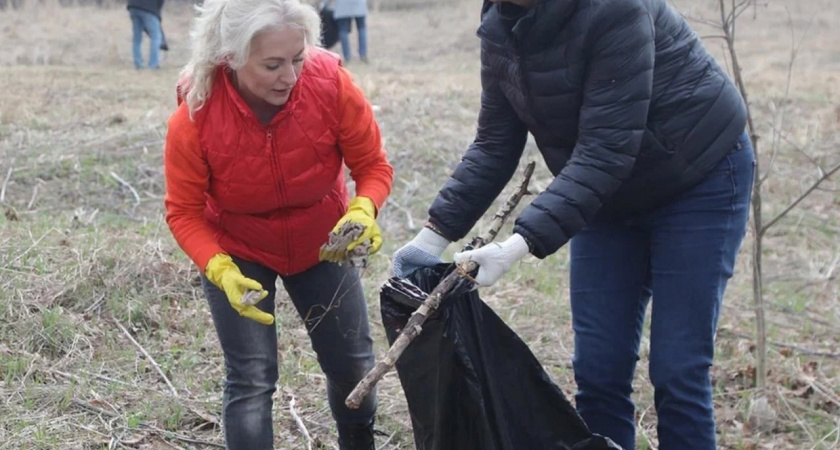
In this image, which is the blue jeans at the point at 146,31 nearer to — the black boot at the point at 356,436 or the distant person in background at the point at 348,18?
the distant person in background at the point at 348,18

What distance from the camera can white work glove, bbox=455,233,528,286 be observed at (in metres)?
2.54

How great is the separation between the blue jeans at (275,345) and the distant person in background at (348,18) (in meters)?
12.2

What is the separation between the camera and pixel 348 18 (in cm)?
1521

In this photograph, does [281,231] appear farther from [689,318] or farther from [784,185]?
[784,185]

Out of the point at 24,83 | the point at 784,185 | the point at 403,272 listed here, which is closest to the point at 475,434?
the point at 403,272

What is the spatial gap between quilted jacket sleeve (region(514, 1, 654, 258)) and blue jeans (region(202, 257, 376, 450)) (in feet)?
2.41

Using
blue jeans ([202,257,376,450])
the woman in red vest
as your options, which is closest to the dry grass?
blue jeans ([202,257,376,450])

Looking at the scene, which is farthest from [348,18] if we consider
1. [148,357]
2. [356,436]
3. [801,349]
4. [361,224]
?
[361,224]

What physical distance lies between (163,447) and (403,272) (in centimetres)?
128

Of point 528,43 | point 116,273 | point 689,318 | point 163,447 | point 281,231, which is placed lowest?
point 163,447

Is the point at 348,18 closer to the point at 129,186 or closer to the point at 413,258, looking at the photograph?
the point at 129,186

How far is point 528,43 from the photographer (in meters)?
2.55

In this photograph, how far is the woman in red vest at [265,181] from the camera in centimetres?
271

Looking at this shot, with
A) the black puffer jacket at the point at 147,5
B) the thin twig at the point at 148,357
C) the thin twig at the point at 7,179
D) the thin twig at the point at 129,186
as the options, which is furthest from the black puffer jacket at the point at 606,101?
the black puffer jacket at the point at 147,5
